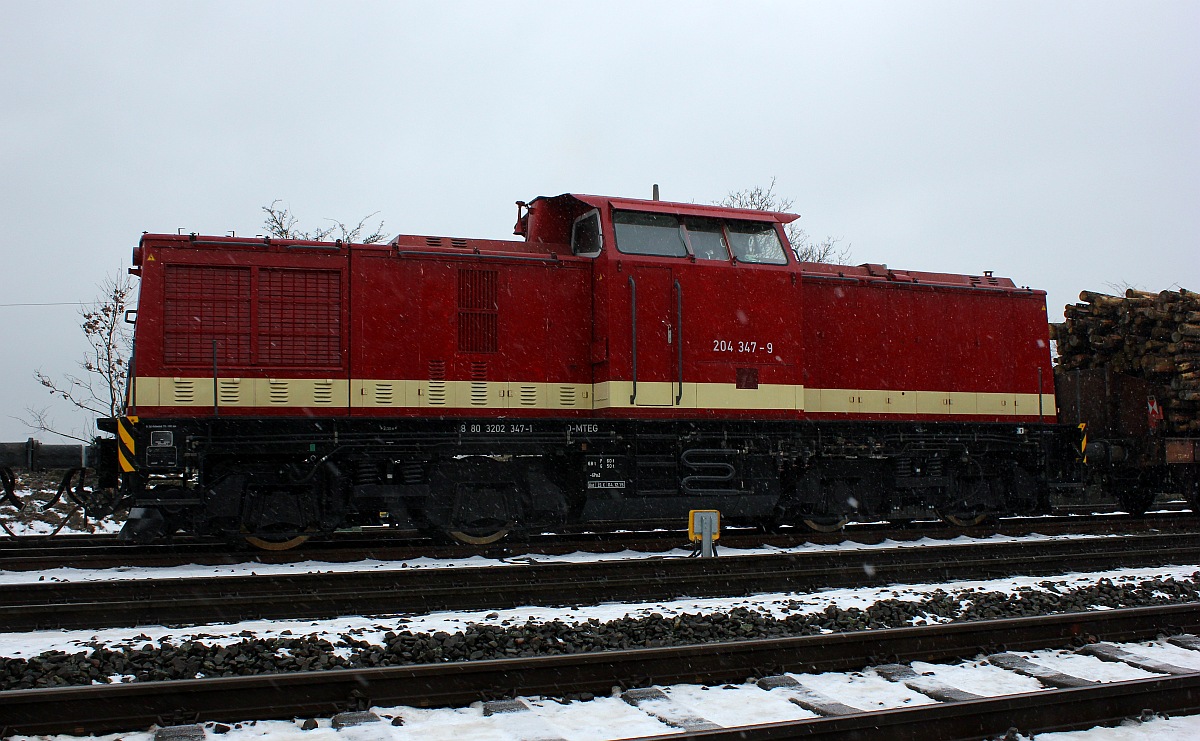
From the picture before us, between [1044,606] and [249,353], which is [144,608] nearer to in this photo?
[249,353]

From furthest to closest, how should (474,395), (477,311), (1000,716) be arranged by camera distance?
(477,311) < (474,395) < (1000,716)

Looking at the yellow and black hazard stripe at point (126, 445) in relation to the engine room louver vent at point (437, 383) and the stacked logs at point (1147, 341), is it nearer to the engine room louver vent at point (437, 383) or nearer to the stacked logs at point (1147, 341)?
the engine room louver vent at point (437, 383)

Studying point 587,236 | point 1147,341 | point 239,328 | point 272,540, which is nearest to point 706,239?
point 587,236

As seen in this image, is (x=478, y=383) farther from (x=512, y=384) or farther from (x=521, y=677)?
(x=521, y=677)

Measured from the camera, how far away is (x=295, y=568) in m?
8.59

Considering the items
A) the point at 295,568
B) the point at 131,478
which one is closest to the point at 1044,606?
the point at 295,568

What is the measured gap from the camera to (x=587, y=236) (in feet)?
34.0

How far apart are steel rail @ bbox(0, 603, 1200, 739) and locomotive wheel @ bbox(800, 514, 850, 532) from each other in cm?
517

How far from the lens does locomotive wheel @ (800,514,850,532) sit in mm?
11242

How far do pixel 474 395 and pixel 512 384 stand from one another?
450 millimetres

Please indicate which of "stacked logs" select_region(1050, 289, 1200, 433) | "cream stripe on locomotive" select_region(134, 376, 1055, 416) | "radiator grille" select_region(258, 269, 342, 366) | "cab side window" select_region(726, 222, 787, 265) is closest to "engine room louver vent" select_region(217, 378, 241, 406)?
"cream stripe on locomotive" select_region(134, 376, 1055, 416)

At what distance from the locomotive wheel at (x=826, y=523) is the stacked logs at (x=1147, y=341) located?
5.78 metres

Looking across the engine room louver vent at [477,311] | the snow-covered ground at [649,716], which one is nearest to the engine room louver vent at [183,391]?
the engine room louver vent at [477,311]

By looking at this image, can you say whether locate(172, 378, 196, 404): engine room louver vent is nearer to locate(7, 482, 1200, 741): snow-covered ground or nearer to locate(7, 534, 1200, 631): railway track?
locate(7, 482, 1200, 741): snow-covered ground
